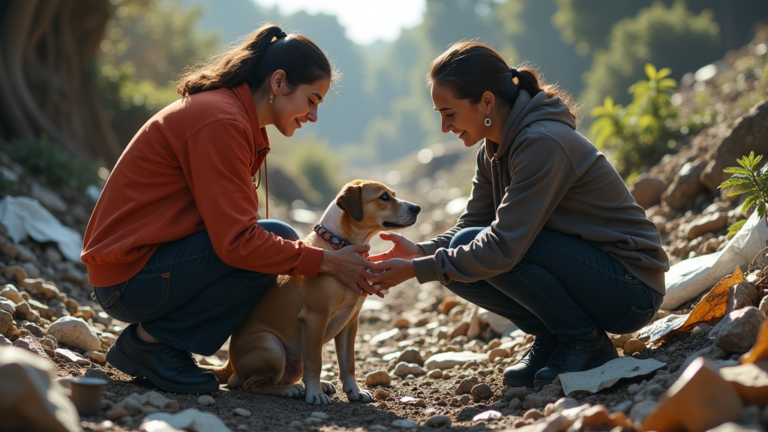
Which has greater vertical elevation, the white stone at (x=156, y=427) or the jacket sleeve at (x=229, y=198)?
the jacket sleeve at (x=229, y=198)

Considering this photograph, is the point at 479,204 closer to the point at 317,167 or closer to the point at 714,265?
the point at 714,265

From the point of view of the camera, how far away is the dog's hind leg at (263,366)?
4121mm

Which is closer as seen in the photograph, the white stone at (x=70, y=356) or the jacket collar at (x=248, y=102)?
the jacket collar at (x=248, y=102)

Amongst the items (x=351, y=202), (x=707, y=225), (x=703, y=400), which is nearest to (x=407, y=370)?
(x=351, y=202)

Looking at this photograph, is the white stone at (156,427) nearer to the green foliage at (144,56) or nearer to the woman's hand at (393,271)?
the woman's hand at (393,271)

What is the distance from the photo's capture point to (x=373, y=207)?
4.59 meters

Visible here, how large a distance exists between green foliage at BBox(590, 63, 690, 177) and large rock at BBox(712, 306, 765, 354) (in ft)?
18.9

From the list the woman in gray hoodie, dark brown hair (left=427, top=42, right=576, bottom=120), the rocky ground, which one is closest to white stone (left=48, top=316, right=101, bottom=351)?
the rocky ground

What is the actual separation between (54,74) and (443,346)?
920cm

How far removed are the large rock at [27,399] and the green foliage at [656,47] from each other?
3446 cm

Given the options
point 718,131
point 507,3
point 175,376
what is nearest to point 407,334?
point 175,376

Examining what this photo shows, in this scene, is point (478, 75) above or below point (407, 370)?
above

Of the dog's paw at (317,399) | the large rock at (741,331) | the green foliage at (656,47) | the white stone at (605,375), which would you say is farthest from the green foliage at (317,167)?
the large rock at (741,331)

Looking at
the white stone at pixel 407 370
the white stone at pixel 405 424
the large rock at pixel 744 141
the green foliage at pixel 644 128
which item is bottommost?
the white stone at pixel 407 370
